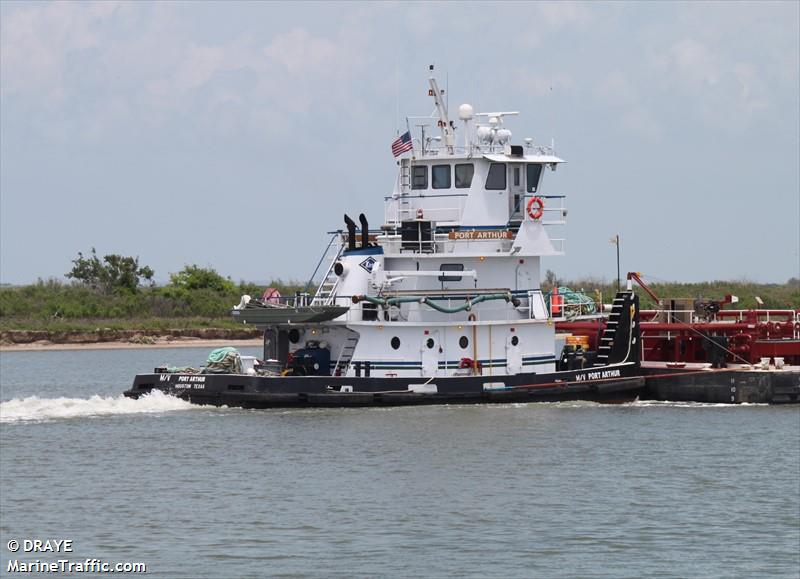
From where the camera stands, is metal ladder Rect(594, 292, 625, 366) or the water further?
metal ladder Rect(594, 292, 625, 366)

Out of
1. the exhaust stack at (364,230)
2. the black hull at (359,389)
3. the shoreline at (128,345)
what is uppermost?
the exhaust stack at (364,230)

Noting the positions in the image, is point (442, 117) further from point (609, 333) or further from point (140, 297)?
point (140, 297)

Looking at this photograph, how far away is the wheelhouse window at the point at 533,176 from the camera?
113ft

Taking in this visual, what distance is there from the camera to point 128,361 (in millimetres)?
57094

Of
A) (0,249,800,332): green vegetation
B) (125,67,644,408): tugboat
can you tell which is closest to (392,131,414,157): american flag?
(125,67,644,408): tugboat

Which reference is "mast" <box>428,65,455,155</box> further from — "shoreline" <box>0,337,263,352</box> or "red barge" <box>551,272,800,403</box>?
"shoreline" <box>0,337,263,352</box>

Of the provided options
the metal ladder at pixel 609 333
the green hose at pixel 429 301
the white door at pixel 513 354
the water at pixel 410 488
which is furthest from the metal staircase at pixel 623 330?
the green hose at pixel 429 301

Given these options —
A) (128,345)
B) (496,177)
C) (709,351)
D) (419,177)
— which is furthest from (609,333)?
(128,345)

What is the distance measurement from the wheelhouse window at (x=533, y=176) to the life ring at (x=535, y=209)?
2.31 feet

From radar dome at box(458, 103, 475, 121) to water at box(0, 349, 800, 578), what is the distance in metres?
6.82

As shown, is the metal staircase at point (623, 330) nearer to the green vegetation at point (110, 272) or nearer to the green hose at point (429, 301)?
the green hose at point (429, 301)

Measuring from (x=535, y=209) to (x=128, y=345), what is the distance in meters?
35.8

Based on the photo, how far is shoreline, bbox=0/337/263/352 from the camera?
213ft

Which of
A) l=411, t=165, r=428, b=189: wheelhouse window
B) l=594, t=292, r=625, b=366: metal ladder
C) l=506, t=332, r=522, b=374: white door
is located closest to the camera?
Result: l=506, t=332, r=522, b=374: white door
